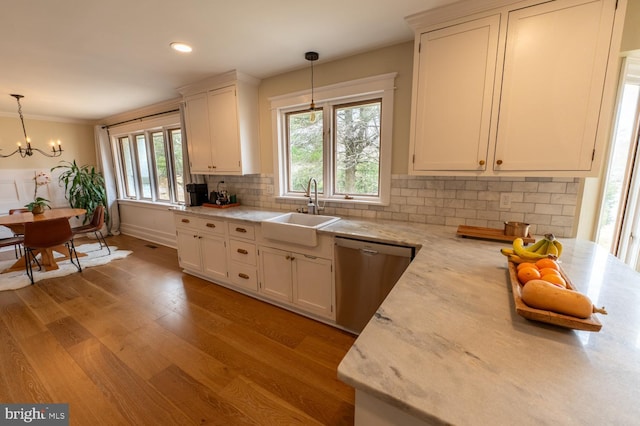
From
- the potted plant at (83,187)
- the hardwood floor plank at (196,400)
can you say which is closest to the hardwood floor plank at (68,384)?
the hardwood floor plank at (196,400)

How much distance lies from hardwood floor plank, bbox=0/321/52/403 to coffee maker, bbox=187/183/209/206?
6.68 ft

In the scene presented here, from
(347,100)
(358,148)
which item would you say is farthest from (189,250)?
(347,100)

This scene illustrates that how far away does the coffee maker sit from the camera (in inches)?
138

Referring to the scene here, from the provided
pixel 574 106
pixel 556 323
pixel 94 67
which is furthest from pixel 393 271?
pixel 94 67

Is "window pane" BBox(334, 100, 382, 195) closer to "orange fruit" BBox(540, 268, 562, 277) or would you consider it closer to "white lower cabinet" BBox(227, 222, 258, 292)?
"white lower cabinet" BBox(227, 222, 258, 292)

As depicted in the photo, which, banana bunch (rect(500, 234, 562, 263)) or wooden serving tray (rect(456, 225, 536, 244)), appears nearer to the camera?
banana bunch (rect(500, 234, 562, 263))

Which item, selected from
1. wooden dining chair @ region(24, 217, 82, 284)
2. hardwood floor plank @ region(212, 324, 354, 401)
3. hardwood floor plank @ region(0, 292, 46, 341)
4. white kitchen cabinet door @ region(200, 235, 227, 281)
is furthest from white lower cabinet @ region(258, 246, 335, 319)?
wooden dining chair @ region(24, 217, 82, 284)

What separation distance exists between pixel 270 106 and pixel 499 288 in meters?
2.82

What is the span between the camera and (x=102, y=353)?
6.55 ft

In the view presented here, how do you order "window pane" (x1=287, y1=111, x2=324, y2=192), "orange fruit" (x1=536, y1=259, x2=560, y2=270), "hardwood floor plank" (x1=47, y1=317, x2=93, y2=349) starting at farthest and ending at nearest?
"window pane" (x1=287, y1=111, x2=324, y2=192), "hardwood floor plank" (x1=47, y1=317, x2=93, y2=349), "orange fruit" (x1=536, y1=259, x2=560, y2=270)

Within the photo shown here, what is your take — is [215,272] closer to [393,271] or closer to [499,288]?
[393,271]

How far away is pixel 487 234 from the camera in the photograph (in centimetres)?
179

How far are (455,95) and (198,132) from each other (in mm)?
2933

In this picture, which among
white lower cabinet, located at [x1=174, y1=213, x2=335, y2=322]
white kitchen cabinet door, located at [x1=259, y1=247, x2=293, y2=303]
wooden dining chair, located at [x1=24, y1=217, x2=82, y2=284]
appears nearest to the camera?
white lower cabinet, located at [x1=174, y1=213, x2=335, y2=322]
